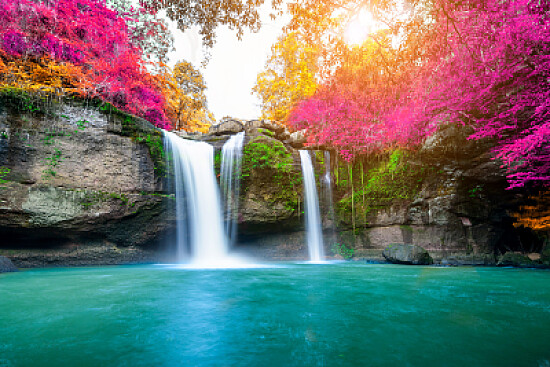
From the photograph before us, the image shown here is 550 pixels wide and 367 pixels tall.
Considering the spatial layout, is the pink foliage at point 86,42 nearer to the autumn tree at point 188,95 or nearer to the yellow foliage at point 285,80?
the autumn tree at point 188,95

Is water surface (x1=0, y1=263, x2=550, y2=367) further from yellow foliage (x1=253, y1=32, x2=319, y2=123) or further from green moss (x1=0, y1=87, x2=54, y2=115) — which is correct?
yellow foliage (x1=253, y1=32, x2=319, y2=123)

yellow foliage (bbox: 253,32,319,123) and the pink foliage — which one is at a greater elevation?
yellow foliage (bbox: 253,32,319,123)

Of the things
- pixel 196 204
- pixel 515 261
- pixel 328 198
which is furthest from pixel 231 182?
pixel 515 261

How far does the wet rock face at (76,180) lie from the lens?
8.36 meters

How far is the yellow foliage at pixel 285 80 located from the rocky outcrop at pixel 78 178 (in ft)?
38.8

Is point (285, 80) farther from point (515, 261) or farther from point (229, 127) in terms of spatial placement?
point (515, 261)

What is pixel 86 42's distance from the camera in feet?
40.9

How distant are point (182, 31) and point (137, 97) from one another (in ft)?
34.5

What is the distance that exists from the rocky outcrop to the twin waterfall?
0.78 m

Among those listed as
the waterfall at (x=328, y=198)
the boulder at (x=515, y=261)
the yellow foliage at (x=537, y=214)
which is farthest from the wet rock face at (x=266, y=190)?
the yellow foliage at (x=537, y=214)

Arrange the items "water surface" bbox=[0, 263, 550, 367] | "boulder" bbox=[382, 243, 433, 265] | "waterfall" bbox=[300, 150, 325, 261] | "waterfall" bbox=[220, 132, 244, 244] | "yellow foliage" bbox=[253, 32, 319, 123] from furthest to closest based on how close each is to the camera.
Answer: "yellow foliage" bbox=[253, 32, 319, 123], "waterfall" bbox=[300, 150, 325, 261], "waterfall" bbox=[220, 132, 244, 244], "boulder" bbox=[382, 243, 433, 265], "water surface" bbox=[0, 263, 550, 367]

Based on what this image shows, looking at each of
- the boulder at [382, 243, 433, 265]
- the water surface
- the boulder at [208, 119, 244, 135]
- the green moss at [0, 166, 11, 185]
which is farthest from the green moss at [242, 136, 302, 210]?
the green moss at [0, 166, 11, 185]

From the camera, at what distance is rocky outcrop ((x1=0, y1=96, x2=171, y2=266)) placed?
8375 mm

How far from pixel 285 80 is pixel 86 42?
42.8 feet
